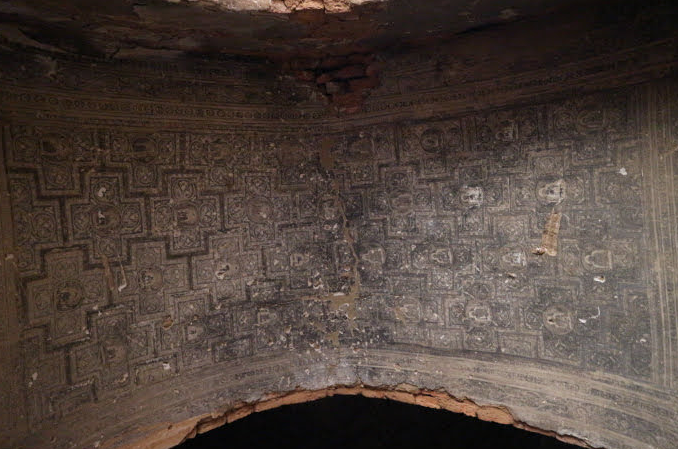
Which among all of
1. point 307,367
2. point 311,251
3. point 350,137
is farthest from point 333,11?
point 307,367

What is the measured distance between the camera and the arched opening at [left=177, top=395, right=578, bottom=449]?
4.13m

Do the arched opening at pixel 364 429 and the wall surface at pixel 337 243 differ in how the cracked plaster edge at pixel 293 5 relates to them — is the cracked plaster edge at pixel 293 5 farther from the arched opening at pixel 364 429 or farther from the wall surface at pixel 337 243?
the arched opening at pixel 364 429

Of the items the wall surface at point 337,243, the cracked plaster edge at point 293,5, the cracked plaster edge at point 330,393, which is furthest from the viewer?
the cracked plaster edge at point 330,393

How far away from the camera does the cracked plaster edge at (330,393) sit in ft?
8.31

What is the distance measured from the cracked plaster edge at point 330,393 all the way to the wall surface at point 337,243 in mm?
18

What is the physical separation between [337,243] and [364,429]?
221 centimetres

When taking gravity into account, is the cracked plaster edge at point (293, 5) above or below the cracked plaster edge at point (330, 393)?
above

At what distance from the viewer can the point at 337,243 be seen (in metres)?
3.12

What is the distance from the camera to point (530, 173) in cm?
253

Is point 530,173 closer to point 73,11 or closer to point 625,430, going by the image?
point 625,430

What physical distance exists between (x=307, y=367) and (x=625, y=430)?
1.88 meters

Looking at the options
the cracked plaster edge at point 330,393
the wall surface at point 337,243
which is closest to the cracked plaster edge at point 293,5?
the wall surface at point 337,243

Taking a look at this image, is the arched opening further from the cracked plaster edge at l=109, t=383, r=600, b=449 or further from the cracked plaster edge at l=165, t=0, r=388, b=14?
the cracked plaster edge at l=165, t=0, r=388, b=14

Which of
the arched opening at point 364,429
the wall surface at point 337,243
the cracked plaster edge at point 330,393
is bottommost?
the arched opening at point 364,429
